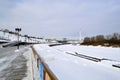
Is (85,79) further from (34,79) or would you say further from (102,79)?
(34,79)

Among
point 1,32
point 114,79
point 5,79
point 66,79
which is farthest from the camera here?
point 1,32

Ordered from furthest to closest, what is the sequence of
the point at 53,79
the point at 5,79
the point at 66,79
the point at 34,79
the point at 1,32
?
the point at 1,32, the point at 5,79, the point at 34,79, the point at 66,79, the point at 53,79

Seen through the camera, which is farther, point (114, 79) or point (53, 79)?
point (114, 79)

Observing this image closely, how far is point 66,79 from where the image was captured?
5.16m

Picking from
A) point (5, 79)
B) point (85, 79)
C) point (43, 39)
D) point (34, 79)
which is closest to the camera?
point (85, 79)

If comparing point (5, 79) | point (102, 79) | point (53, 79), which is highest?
point (53, 79)

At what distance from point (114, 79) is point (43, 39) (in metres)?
181

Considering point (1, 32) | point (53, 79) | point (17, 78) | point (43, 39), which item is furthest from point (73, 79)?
point (43, 39)

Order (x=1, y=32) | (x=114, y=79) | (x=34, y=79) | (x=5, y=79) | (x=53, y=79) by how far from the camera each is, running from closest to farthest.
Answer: (x=53, y=79)
(x=114, y=79)
(x=34, y=79)
(x=5, y=79)
(x=1, y=32)

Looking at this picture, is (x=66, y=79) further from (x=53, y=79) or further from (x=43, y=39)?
(x=43, y=39)

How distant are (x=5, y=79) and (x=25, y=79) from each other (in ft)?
3.13

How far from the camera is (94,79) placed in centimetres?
575

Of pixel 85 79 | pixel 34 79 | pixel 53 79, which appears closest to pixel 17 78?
pixel 34 79

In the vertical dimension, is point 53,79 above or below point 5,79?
above
